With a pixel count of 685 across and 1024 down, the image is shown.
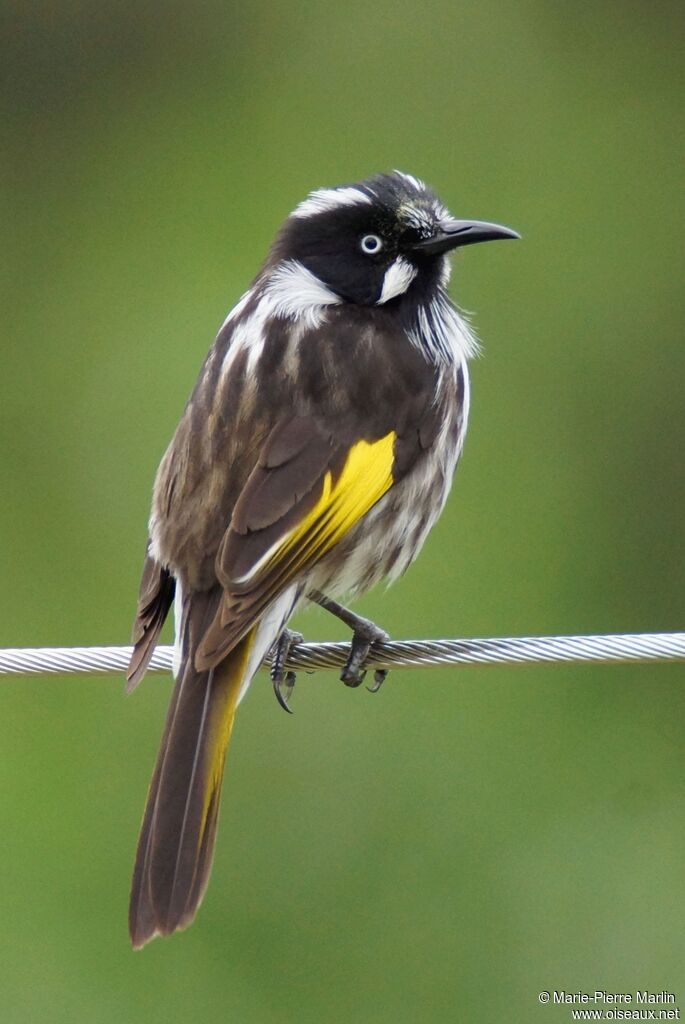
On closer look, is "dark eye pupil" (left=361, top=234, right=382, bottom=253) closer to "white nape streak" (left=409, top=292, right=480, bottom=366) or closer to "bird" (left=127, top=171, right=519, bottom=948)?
"bird" (left=127, top=171, right=519, bottom=948)

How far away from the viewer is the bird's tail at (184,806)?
5.79 meters

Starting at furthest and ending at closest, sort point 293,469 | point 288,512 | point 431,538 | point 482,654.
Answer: point 431,538 → point 293,469 → point 288,512 → point 482,654

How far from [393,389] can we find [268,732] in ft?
15.7

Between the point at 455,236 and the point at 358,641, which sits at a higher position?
the point at 455,236

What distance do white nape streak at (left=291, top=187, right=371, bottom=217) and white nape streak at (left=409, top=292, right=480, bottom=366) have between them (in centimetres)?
40

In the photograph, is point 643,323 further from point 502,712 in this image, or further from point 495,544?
point 502,712

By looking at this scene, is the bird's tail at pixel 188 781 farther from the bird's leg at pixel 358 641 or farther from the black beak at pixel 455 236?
the black beak at pixel 455 236

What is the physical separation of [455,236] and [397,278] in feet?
0.75

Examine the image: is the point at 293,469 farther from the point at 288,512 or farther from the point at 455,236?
the point at 455,236

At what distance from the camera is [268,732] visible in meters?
11.1

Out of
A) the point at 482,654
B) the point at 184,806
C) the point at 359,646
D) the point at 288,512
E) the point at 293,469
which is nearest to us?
the point at 482,654

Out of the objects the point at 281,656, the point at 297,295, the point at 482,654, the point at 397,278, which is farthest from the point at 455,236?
the point at 482,654

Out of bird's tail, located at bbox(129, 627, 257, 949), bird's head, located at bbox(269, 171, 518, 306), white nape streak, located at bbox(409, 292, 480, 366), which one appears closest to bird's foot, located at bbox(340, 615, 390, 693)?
bird's tail, located at bbox(129, 627, 257, 949)

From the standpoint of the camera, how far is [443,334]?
22.8 feet
